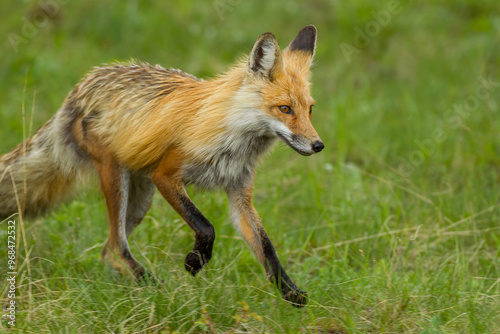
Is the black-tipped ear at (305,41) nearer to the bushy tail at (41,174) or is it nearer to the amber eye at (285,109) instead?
the amber eye at (285,109)

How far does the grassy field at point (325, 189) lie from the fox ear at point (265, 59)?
115cm

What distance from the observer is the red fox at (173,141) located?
508 cm

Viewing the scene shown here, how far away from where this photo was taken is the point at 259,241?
5242 millimetres

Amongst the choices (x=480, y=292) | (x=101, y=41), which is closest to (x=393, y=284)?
(x=480, y=292)

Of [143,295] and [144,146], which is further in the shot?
[144,146]

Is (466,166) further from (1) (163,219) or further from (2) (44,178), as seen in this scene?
(2) (44,178)

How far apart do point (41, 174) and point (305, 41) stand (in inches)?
100

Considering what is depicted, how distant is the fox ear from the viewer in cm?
507

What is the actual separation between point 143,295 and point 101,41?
281 inches

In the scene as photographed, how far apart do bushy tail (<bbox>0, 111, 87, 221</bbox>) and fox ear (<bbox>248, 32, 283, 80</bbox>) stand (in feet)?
5.91

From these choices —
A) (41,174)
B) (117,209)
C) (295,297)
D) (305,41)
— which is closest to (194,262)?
(295,297)

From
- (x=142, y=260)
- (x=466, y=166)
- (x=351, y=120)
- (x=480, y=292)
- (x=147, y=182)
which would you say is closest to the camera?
(x=480, y=292)

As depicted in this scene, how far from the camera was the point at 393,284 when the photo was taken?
5.03 m

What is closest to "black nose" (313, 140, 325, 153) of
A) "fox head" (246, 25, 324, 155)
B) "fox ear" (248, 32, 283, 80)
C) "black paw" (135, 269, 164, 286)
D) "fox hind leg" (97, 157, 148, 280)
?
"fox head" (246, 25, 324, 155)
